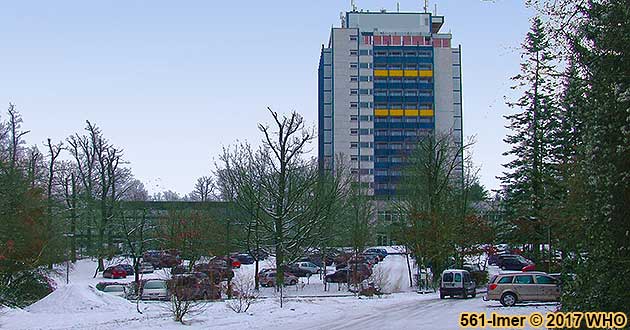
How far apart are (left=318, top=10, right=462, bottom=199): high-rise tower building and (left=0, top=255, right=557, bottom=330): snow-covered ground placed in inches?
3210

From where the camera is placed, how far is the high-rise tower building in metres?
115

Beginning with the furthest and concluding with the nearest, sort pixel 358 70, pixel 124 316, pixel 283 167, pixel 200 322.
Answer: pixel 358 70 → pixel 283 167 → pixel 124 316 → pixel 200 322

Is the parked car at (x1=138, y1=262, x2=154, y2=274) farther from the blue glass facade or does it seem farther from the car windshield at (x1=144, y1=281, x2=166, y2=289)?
the blue glass facade

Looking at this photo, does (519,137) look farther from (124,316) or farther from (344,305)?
(124,316)

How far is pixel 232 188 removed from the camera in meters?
48.5

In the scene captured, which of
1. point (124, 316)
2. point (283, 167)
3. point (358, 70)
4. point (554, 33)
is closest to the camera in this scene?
point (554, 33)

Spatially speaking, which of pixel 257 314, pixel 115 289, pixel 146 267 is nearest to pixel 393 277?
pixel 115 289

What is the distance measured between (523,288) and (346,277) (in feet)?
55.7

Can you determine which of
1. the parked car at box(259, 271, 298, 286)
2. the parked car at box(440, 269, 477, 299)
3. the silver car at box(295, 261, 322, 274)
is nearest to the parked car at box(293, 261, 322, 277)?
the silver car at box(295, 261, 322, 274)

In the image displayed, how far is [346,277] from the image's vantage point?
1778 inches

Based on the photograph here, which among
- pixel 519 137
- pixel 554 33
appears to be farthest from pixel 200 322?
pixel 519 137

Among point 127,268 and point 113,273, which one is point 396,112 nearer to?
point 127,268

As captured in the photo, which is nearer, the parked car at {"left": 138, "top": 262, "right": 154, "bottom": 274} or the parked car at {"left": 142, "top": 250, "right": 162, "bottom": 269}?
the parked car at {"left": 138, "top": 262, "right": 154, "bottom": 274}

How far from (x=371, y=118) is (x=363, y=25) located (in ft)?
48.5
